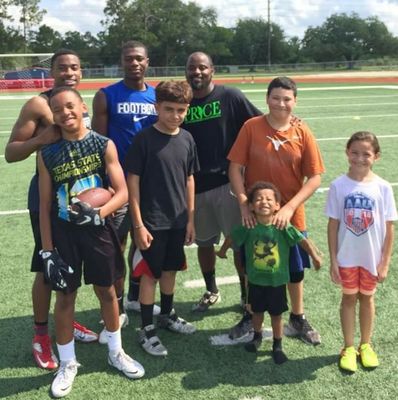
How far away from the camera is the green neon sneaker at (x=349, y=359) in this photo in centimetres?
304

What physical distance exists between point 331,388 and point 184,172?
1.62 metres

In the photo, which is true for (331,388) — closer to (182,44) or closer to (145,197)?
(145,197)

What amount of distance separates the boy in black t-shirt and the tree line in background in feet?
209

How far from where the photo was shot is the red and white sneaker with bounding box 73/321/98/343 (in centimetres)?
351

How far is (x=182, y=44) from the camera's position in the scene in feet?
255

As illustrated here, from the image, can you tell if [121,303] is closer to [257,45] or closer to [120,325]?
[120,325]

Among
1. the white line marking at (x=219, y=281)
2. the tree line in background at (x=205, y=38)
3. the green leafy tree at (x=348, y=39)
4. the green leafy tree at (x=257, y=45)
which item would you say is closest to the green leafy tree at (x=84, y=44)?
the tree line in background at (x=205, y=38)

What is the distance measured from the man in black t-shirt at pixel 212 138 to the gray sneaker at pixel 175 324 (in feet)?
1.00

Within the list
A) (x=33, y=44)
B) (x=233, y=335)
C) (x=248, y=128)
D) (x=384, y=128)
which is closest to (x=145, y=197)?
(x=248, y=128)

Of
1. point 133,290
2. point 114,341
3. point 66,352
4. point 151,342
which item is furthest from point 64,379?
point 133,290

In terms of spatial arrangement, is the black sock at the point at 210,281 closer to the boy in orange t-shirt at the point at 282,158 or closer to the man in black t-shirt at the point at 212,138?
the man in black t-shirt at the point at 212,138

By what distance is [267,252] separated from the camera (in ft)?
10.0

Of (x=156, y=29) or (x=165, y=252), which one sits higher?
(x=156, y=29)

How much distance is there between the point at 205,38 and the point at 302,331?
8158 cm
